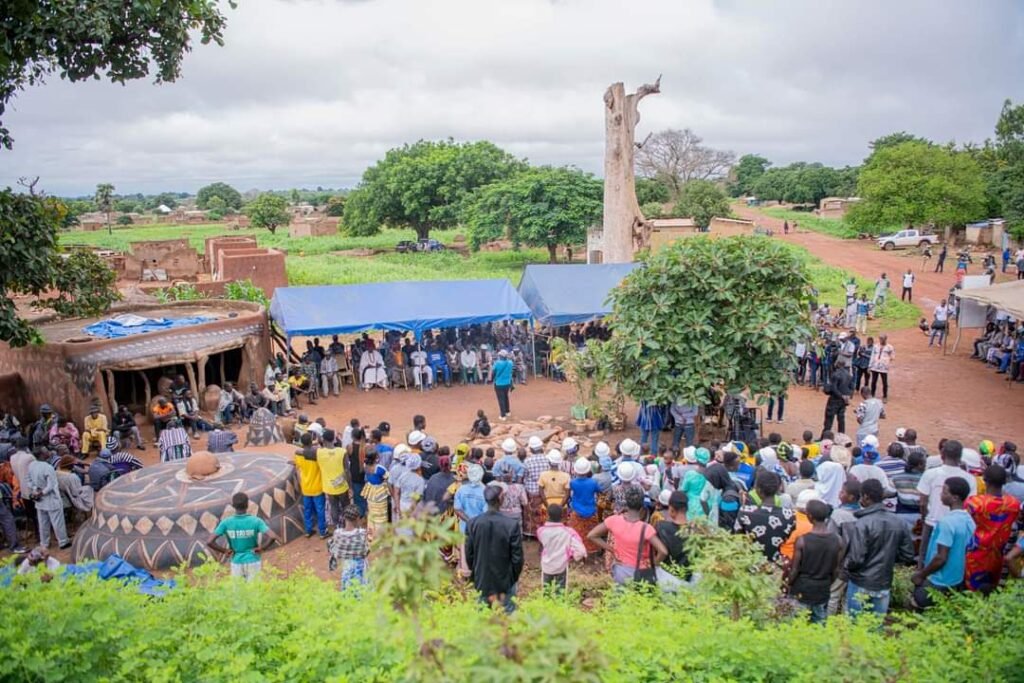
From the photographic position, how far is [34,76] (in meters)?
8.71

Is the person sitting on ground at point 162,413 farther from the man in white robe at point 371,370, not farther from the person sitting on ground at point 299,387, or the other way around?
the man in white robe at point 371,370

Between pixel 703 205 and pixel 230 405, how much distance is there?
124 feet

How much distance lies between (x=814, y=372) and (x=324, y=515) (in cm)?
1057

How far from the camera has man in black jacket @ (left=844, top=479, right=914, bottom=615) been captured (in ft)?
18.2

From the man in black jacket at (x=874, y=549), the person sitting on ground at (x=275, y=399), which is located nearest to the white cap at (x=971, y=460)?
the man in black jacket at (x=874, y=549)

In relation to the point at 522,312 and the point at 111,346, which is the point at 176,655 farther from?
the point at 522,312

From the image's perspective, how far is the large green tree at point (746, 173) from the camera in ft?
259

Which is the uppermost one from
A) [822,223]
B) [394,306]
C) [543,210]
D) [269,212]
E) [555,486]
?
[269,212]

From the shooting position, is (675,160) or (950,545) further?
(675,160)

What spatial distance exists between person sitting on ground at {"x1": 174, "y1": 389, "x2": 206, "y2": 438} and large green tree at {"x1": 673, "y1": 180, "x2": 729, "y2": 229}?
36.3 m

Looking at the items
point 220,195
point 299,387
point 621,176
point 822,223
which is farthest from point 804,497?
point 220,195

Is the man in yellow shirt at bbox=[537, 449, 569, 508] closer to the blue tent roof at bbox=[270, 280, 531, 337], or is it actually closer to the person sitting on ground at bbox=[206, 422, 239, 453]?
the person sitting on ground at bbox=[206, 422, 239, 453]

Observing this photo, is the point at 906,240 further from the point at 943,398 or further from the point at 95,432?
the point at 95,432

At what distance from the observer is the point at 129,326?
14.1 metres
